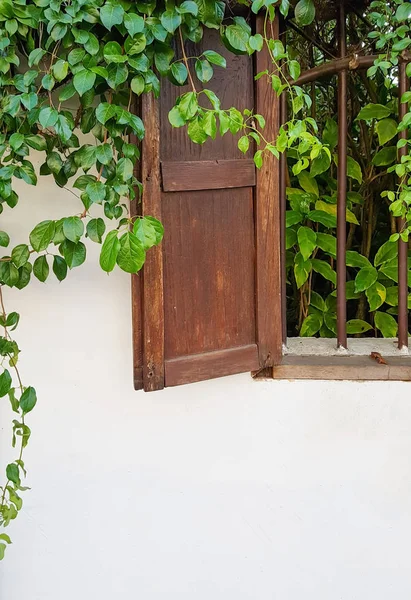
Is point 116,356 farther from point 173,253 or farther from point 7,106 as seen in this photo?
point 7,106

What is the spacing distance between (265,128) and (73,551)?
145 centimetres

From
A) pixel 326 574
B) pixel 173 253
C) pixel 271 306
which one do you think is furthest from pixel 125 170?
pixel 326 574

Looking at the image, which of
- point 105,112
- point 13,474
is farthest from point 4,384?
point 105,112

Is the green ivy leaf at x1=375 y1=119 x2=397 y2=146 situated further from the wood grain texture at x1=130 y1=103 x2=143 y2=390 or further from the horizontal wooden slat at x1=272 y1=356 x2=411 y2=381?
the wood grain texture at x1=130 y1=103 x2=143 y2=390

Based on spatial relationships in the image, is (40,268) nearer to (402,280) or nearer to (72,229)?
(72,229)

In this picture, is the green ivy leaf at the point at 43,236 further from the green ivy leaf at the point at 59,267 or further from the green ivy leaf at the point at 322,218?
the green ivy leaf at the point at 322,218

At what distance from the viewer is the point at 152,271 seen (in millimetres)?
1480

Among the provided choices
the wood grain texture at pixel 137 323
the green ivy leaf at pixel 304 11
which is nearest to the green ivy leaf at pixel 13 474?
the wood grain texture at pixel 137 323

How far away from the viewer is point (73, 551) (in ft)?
5.83

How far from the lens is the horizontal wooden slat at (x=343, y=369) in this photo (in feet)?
5.57

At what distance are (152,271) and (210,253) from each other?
0.19m

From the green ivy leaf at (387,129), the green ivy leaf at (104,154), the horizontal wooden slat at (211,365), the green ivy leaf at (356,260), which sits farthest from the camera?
the green ivy leaf at (356,260)

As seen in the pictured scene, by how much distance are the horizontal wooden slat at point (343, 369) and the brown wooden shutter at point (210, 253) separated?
107 mm

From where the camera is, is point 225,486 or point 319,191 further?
point 319,191
